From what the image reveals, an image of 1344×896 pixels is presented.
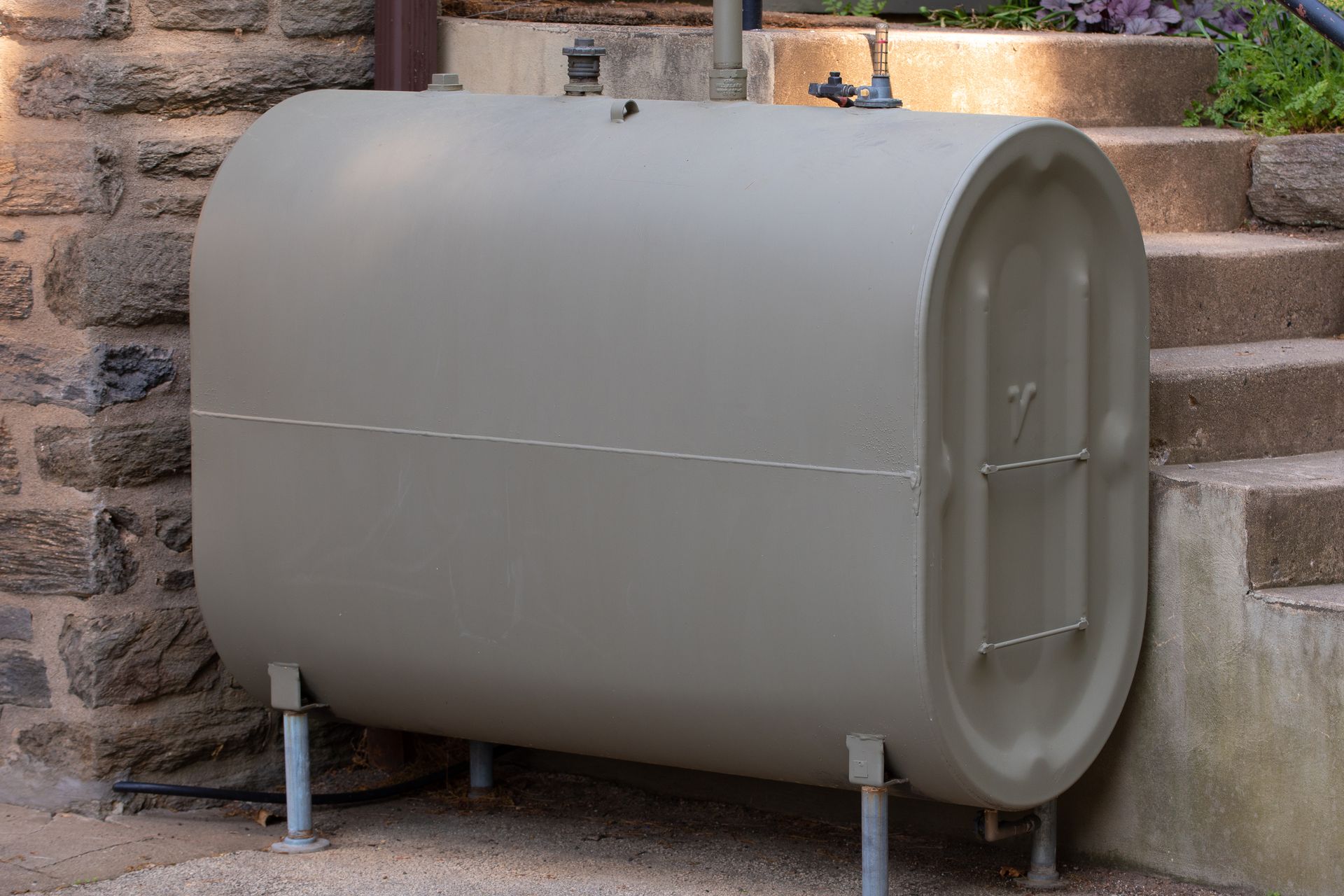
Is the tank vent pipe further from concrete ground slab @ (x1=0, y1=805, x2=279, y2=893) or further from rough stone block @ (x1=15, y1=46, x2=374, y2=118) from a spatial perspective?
concrete ground slab @ (x1=0, y1=805, x2=279, y2=893)

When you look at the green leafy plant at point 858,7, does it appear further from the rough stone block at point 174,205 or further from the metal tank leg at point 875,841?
the metal tank leg at point 875,841

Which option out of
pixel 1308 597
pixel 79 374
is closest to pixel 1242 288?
pixel 1308 597

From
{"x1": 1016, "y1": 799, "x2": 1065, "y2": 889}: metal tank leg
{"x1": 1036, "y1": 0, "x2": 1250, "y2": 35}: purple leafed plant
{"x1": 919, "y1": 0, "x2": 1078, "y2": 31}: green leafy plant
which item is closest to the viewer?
{"x1": 1016, "y1": 799, "x2": 1065, "y2": 889}: metal tank leg

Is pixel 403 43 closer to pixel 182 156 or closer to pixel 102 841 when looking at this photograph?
pixel 182 156

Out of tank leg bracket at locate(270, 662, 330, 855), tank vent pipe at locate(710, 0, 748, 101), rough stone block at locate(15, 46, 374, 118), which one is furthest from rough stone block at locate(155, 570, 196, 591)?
tank vent pipe at locate(710, 0, 748, 101)

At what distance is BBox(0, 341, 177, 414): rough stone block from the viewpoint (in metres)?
3.44

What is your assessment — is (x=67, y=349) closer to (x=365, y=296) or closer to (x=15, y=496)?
(x=15, y=496)

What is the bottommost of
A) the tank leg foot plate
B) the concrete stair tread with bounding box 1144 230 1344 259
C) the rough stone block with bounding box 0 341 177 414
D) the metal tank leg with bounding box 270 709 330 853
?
the tank leg foot plate

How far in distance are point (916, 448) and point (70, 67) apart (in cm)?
181

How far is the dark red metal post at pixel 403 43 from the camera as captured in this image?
3715 mm

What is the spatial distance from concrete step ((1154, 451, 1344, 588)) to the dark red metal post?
5.50 ft

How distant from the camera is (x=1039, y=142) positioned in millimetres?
2725

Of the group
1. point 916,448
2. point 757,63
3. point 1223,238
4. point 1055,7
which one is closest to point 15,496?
point 757,63

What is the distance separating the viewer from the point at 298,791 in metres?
3.30
